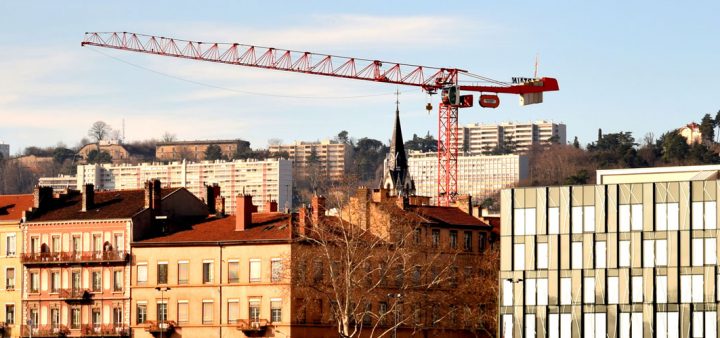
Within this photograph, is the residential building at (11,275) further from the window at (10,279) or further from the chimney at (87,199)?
the chimney at (87,199)

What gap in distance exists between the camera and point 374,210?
6550 inches

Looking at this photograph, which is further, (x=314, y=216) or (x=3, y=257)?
(x=3, y=257)

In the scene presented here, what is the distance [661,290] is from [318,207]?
35937 millimetres

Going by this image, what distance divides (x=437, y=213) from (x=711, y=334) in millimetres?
48347

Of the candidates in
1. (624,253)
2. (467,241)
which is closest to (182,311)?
(467,241)

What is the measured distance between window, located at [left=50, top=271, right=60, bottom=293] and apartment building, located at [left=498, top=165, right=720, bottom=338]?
144 ft

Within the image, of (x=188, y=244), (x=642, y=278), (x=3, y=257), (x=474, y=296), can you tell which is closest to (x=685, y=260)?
(x=642, y=278)

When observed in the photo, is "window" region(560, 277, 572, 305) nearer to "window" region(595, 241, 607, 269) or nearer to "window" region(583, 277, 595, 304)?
"window" region(583, 277, 595, 304)

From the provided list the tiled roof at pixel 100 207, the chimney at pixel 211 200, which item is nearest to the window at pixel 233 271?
the tiled roof at pixel 100 207

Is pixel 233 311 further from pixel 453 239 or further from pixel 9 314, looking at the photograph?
pixel 9 314

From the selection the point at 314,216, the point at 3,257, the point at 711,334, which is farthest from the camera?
the point at 3,257

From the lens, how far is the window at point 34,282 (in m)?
170

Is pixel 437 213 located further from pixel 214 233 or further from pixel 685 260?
pixel 685 260

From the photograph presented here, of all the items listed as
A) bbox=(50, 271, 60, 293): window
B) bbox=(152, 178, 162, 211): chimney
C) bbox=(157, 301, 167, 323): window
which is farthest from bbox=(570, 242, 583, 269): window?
bbox=(50, 271, 60, 293): window
